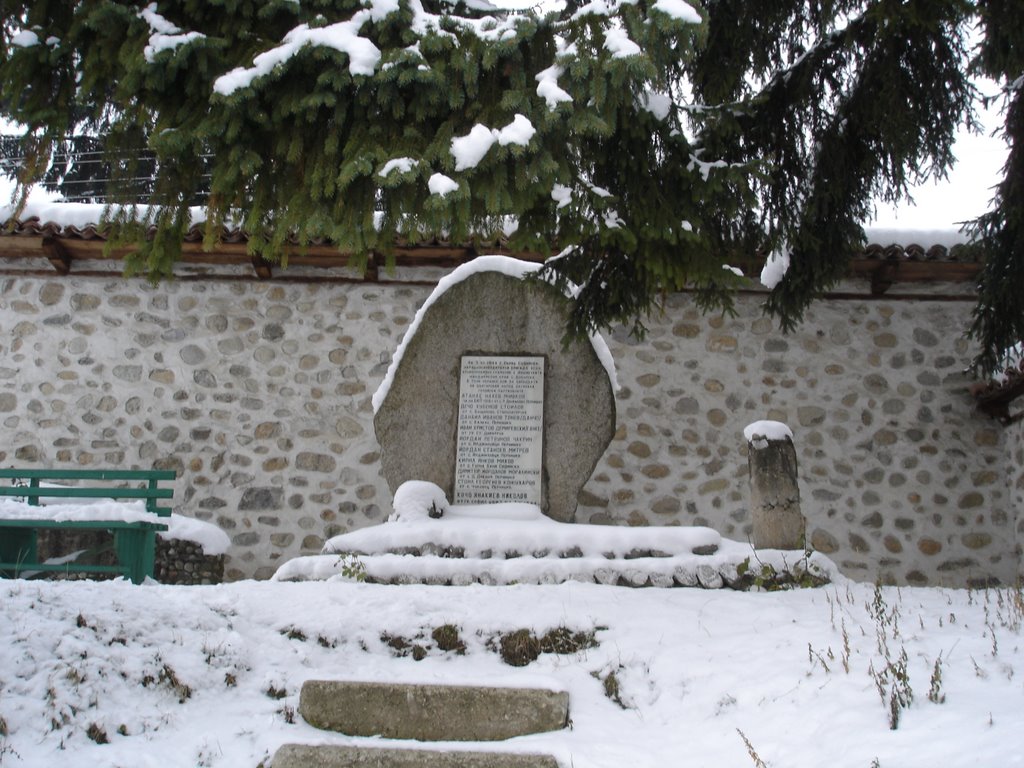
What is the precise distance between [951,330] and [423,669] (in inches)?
263

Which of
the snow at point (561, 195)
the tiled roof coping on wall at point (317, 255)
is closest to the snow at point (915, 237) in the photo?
the tiled roof coping on wall at point (317, 255)

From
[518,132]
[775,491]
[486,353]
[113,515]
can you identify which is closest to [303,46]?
[518,132]

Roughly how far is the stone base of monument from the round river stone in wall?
2.27 feet

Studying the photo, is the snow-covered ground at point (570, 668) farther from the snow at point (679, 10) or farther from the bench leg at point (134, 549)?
the snow at point (679, 10)

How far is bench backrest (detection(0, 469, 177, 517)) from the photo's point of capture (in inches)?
245

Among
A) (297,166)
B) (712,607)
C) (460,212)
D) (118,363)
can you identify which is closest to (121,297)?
(118,363)

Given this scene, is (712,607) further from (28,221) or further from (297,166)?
(28,221)

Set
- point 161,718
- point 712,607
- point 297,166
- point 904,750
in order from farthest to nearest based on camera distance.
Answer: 1. point 712,607
2. point 297,166
3. point 161,718
4. point 904,750

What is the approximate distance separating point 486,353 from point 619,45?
2931 millimetres

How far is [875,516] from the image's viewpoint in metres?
8.28

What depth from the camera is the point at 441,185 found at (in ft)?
12.7

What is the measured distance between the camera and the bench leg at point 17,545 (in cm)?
642

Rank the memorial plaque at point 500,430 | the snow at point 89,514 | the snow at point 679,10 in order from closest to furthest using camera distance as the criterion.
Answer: the snow at point 679,10
the snow at point 89,514
the memorial plaque at point 500,430

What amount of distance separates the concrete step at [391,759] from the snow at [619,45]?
8.67 ft
